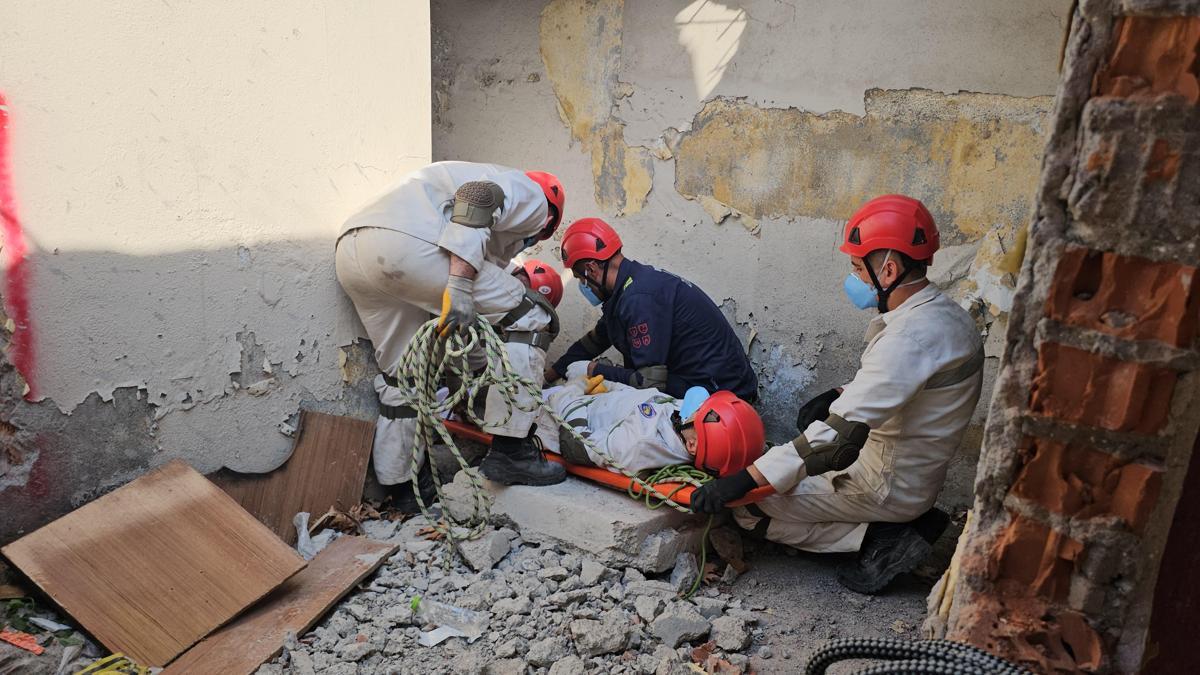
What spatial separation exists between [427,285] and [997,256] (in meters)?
2.86

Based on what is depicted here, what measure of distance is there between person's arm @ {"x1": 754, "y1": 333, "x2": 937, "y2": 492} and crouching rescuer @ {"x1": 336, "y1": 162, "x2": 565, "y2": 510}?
1.28 metres

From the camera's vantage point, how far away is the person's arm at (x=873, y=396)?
319 centimetres

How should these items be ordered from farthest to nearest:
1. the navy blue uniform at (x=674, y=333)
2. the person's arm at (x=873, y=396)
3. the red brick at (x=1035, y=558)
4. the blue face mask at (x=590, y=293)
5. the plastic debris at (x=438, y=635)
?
the blue face mask at (x=590, y=293) < the navy blue uniform at (x=674, y=333) < the person's arm at (x=873, y=396) < the plastic debris at (x=438, y=635) < the red brick at (x=1035, y=558)

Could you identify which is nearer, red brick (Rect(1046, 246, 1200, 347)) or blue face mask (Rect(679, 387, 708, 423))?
red brick (Rect(1046, 246, 1200, 347))

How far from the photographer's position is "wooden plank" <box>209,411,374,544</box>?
368 centimetres

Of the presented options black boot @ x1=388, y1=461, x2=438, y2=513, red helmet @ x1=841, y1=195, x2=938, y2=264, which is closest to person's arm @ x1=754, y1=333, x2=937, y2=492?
red helmet @ x1=841, y1=195, x2=938, y2=264

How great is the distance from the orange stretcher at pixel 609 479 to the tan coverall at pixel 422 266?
0.23 metres

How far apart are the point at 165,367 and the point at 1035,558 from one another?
9.86ft

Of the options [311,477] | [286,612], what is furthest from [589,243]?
[286,612]

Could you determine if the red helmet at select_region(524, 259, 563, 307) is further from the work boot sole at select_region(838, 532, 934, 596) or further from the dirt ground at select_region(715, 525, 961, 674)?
the work boot sole at select_region(838, 532, 934, 596)

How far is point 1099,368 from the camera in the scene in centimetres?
151

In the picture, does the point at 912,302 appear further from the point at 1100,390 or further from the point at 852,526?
the point at 1100,390

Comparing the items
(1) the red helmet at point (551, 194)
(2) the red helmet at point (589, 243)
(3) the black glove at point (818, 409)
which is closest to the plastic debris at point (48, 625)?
(1) the red helmet at point (551, 194)

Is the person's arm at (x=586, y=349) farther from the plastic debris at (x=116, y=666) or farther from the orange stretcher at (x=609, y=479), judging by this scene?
the plastic debris at (x=116, y=666)
